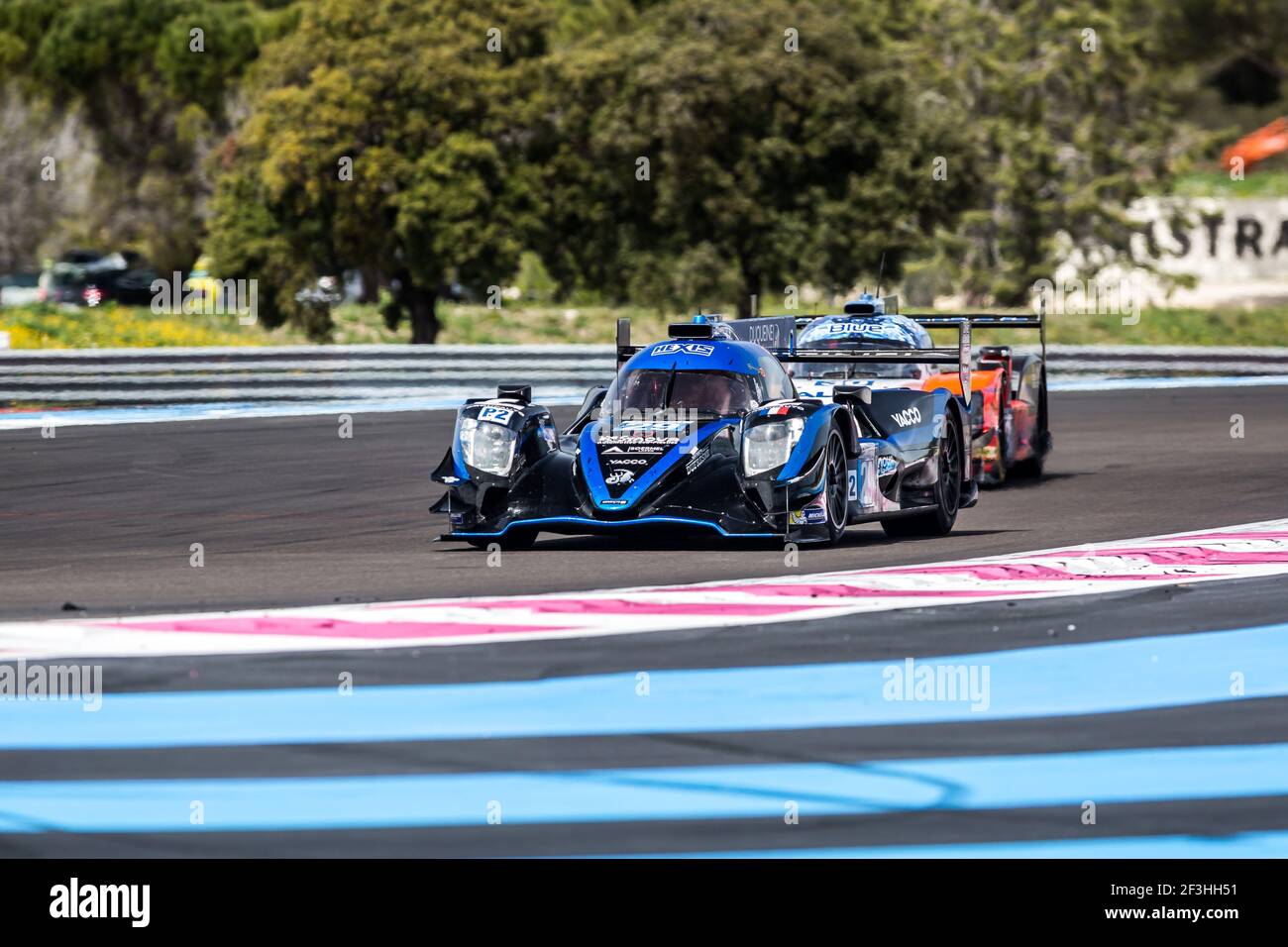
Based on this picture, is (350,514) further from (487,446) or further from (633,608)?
(633,608)

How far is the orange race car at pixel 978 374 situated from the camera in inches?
583

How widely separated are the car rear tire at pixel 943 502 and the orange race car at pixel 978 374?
1156 millimetres

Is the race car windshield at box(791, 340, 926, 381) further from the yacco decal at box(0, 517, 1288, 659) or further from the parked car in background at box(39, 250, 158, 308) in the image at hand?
the parked car in background at box(39, 250, 158, 308)

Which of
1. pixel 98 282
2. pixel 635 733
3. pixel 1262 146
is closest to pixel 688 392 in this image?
pixel 635 733

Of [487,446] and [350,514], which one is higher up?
[487,446]

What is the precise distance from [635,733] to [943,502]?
6163 mm

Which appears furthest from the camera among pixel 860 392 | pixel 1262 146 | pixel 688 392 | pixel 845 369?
pixel 1262 146

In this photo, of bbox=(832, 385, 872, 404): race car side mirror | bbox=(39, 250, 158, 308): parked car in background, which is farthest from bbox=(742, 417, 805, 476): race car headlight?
bbox=(39, 250, 158, 308): parked car in background

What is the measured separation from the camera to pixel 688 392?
11852 millimetres

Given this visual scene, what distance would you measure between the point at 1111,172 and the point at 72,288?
95.2 ft

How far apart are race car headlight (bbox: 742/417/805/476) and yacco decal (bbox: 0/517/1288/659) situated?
41.2 inches

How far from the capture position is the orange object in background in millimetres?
60781
